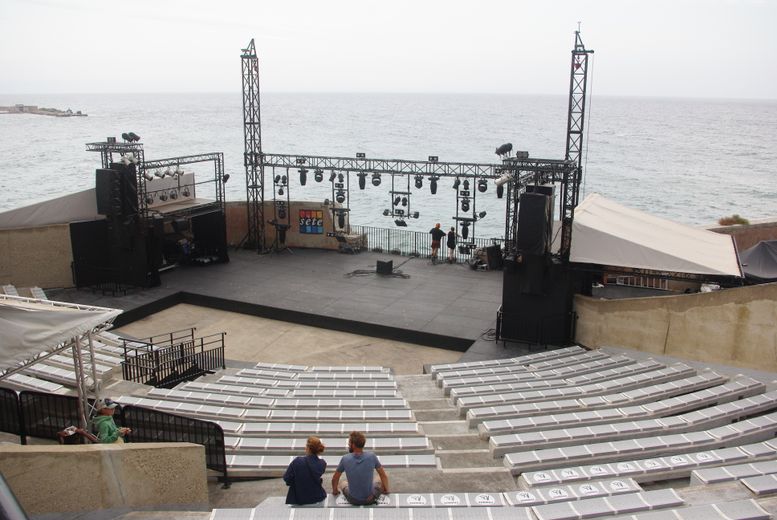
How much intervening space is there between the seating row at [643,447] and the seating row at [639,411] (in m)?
0.81

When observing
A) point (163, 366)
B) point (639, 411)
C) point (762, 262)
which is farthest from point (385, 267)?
point (639, 411)

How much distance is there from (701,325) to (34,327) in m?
12.2

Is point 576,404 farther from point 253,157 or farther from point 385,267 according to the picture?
point 253,157

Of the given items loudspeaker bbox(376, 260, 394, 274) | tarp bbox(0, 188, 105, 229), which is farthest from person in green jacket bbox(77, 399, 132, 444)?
loudspeaker bbox(376, 260, 394, 274)

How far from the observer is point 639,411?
9961 mm

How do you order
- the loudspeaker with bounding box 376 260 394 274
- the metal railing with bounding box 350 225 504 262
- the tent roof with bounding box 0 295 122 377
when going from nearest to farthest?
1. the tent roof with bounding box 0 295 122 377
2. the loudspeaker with bounding box 376 260 394 274
3. the metal railing with bounding box 350 225 504 262

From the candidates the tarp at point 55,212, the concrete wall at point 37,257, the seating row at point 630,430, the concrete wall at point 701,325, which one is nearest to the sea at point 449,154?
the concrete wall at point 701,325

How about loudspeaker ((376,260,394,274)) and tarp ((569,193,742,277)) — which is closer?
tarp ((569,193,742,277))

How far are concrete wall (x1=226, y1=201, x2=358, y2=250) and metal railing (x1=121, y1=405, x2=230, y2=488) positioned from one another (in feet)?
62.3

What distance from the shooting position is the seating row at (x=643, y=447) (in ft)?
26.5

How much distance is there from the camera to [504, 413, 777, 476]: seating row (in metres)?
8.06

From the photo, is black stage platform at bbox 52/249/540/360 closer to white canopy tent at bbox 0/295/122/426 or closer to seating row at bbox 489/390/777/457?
seating row at bbox 489/390/777/457

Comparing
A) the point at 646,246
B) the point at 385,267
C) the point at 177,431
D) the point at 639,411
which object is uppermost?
the point at 646,246

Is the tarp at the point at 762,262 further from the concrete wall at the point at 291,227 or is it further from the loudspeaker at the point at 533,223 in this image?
the concrete wall at the point at 291,227
